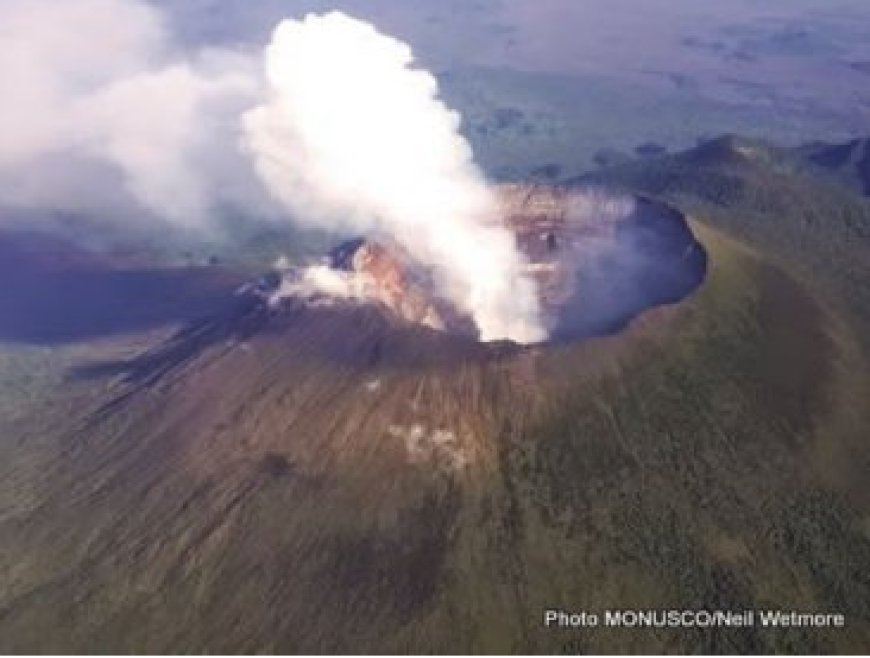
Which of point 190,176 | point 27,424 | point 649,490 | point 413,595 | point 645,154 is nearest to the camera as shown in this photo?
point 413,595

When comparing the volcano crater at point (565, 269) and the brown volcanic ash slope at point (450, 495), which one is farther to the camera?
the volcano crater at point (565, 269)

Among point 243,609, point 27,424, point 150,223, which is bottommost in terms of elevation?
point 150,223

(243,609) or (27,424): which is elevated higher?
(243,609)

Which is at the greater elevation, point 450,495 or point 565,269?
point 450,495

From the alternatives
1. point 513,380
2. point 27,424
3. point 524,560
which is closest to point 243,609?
point 524,560

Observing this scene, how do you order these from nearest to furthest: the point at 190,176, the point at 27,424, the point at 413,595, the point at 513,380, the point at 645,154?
the point at 413,595 < the point at 513,380 < the point at 27,424 < the point at 190,176 < the point at 645,154

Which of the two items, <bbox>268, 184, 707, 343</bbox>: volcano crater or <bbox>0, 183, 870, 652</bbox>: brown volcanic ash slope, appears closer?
<bbox>0, 183, 870, 652</bbox>: brown volcanic ash slope

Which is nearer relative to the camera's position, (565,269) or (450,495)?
(450,495)

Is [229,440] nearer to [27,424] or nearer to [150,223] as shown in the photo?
[27,424]
